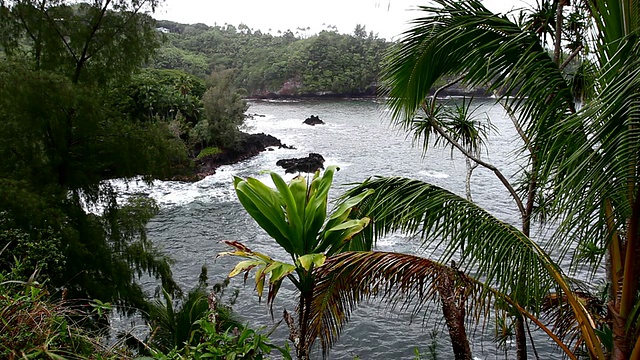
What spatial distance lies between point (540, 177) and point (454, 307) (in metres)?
1.01

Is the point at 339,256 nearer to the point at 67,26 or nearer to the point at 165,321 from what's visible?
the point at 165,321

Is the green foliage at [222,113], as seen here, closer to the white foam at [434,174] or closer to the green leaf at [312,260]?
the white foam at [434,174]

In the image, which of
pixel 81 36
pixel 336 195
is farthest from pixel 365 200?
pixel 336 195

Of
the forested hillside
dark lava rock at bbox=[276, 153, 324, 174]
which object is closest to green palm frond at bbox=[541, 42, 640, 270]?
dark lava rock at bbox=[276, 153, 324, 174]

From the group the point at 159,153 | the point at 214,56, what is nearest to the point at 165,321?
the point at 159,153

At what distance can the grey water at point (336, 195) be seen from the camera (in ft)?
31.1

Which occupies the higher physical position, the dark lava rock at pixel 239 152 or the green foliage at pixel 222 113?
the green foliage at pixel 222 113

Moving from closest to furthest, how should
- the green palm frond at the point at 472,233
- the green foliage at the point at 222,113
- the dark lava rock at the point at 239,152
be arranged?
the green palm frond at the point at 472,233 < the dark lava rock at the point at 239,152 < the green foliage at the point at 222,113

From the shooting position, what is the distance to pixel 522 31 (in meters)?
3.20

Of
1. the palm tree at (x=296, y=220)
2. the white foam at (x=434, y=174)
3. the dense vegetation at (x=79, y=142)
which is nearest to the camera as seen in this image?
the palm tree at (x=296, y=220)

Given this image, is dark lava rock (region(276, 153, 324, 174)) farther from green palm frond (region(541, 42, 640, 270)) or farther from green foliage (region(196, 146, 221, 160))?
green palm frond (region(541, 42, 640, 270))

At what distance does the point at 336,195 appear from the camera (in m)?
19.4

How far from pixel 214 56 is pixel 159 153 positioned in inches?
2688

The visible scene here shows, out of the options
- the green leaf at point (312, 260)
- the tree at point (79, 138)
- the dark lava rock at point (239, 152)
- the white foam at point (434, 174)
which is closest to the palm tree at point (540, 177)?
the green leaf at point (312, 260)
